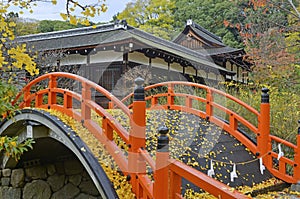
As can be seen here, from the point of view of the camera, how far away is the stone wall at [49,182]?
5613 mm

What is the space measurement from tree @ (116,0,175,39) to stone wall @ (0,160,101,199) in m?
19.4

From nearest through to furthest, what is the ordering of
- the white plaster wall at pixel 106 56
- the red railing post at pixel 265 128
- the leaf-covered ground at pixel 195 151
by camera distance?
the leaf-covered ground at pixel 195 151, the red railing post at pixel 265 128, the white plaster wall at pixel 106 56

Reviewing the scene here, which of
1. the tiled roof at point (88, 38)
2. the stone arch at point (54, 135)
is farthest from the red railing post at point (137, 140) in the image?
the tiled roof at point (88, 38)

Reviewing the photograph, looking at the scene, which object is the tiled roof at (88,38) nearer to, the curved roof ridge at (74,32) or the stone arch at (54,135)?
the curved roof ridge at (74,32)

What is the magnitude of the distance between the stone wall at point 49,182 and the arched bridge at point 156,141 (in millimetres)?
322

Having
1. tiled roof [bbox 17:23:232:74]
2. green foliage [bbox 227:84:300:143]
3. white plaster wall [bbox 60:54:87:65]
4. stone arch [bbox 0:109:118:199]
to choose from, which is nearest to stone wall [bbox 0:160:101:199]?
stone arch [bbox 0:109:118:199]

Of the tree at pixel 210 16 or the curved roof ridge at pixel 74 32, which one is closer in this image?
the curved roof ridge at pixel 74 32

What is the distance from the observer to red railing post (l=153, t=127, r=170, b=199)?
2.37 meters

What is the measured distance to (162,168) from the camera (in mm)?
2389

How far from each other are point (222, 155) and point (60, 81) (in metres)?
6.55

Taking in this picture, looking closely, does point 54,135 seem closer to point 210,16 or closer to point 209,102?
point 209,102

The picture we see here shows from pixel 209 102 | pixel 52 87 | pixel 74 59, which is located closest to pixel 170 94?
pixel 209 102

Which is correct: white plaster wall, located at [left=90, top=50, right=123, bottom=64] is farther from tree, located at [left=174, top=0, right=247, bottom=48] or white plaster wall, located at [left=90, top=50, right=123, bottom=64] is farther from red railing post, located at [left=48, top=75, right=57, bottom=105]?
tree, located at [left=174, top=0, right=247, bottom=48]

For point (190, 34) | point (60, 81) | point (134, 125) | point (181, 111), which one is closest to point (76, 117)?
point (134, 125)
